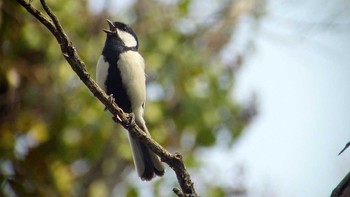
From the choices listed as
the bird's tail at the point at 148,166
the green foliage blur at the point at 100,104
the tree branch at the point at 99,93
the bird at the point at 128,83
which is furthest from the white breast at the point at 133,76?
the green foliage blur at the point at 100,104

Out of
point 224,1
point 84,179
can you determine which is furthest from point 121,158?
point 224,1

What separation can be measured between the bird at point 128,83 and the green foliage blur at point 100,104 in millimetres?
1698

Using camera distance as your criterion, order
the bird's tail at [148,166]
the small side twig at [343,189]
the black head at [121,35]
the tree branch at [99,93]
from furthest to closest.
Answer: the black head at [121,35] < the bird's tail at [148,166] < the tree branch at [99,93] < the small side twig at [343,189]

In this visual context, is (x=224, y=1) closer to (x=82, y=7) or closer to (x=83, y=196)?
(x=82, y=7)

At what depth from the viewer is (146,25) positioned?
677 cm

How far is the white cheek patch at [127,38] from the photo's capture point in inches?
164

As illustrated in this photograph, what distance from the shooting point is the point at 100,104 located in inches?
233

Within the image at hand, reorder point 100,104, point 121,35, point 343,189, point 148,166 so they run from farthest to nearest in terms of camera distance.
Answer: point 100,104 → point 121,35 → point 148,166 → point 343,189

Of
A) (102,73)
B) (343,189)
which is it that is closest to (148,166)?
(102,73)

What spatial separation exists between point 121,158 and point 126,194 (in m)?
0.66

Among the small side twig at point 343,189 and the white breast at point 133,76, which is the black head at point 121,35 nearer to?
the white breast at point 133,76

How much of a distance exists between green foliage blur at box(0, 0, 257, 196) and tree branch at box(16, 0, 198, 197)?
2.55 metres

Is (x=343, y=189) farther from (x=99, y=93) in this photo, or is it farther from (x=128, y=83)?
(x=128, y=83)

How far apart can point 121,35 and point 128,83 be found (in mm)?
445
